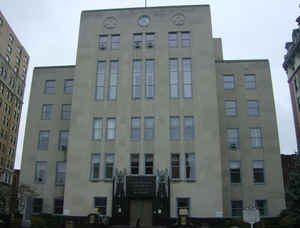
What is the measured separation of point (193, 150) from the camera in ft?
108

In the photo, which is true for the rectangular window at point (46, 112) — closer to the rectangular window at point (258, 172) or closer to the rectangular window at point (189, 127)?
the rectangular window at point (189, 127)

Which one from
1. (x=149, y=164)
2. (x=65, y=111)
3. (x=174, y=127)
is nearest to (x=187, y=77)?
(x=174, y=127)

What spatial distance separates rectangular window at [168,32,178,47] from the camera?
3712cm

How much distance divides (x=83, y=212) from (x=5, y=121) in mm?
51041

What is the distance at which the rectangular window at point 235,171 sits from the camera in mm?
37188

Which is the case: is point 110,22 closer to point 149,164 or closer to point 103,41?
point 103,41

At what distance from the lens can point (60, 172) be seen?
1511 inches

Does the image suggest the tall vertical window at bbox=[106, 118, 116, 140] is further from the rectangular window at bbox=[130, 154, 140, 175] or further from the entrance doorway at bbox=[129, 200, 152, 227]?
the entrance doorway at bbox=[129, 200, 152, 227]

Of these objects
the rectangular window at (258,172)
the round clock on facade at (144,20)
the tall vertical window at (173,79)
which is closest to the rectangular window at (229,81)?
the tall vertical window at (173,79)

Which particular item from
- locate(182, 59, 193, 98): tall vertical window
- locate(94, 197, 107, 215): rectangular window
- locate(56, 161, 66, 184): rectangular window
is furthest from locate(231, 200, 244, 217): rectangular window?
locate(56, 161, 66, 184): rectangular window

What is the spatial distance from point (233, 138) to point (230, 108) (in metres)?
3.87

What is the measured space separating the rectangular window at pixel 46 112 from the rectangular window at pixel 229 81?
2299 cm

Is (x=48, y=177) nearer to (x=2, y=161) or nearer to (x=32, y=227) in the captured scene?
(x=32, y=227)

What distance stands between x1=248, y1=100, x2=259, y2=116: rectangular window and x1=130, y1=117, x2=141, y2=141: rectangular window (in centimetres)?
1455
